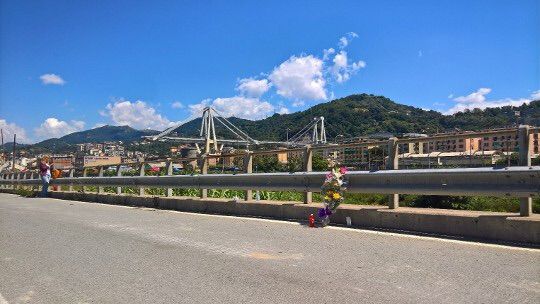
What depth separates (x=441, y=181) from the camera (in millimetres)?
6801

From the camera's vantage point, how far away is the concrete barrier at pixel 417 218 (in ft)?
19.5

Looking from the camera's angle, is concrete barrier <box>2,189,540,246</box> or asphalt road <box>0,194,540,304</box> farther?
concrete barrier <box>2,189,540,246</box>

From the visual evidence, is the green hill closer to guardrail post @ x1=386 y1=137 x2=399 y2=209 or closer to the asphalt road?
guardrail post @ x1=386 y1=137 x2=399 y2=209

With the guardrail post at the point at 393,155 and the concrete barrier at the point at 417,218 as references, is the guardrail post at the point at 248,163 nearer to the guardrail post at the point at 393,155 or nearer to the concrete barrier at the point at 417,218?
the concrete barrier at the point at 417,218

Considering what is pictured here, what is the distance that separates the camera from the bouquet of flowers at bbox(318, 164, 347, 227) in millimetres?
7992

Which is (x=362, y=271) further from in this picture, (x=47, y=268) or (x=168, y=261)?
(x=47, y=268)

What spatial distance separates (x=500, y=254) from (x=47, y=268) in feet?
17.4

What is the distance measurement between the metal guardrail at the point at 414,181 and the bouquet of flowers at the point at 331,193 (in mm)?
170

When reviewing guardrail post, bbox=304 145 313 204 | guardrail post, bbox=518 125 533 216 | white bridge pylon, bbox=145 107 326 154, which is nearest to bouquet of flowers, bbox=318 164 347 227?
guardrail post, bbox=304 145 313 204

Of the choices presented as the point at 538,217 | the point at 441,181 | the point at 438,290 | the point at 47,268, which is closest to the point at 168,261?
the point at 47,268

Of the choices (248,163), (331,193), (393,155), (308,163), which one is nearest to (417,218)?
(393,155)

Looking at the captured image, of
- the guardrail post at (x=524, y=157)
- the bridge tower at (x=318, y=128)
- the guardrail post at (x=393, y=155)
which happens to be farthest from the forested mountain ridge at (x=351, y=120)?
the guardrail post at (x=524, y=157)

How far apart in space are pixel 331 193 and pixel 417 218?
153 cm

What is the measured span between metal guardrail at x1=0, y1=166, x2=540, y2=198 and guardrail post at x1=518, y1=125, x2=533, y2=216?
161 mm
